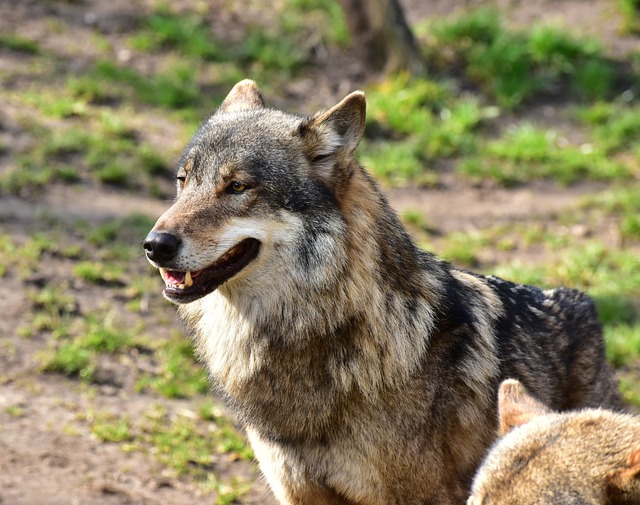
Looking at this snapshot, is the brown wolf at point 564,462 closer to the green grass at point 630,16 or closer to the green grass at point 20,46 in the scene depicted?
the green grass at point 20,46

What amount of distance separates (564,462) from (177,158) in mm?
6983

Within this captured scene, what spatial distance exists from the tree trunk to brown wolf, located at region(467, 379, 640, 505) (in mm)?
8504

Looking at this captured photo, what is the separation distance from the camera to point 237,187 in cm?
488

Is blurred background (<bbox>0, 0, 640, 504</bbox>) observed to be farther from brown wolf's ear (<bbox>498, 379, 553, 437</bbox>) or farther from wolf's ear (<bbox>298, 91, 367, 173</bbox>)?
brown wolf's ear (<bbox>498, 379, 553, 437</bbox>)

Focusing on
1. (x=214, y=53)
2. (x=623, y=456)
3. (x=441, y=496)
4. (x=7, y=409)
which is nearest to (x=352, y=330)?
(x=441, y=496)

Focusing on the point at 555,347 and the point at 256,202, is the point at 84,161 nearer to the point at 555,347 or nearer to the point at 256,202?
the point at 256,202

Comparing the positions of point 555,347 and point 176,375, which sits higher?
point 555,347

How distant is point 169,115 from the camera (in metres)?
11.2

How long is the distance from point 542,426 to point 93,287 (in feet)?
16.8

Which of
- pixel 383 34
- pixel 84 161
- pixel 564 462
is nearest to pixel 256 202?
pixel 564 462

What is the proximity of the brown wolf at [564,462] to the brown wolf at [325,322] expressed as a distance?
2.63 ft

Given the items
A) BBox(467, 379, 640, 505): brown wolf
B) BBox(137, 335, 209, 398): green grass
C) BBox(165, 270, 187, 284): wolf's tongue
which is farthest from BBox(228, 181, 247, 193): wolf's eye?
BBox(137, 335, 209, 398): green grass

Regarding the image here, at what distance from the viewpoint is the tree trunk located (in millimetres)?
12031

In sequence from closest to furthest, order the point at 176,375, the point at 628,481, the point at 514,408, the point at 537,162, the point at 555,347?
the point at 628,481 → the point at 514,408 → the point at 555,347 → the point at 176,375 → the point at 537,162
